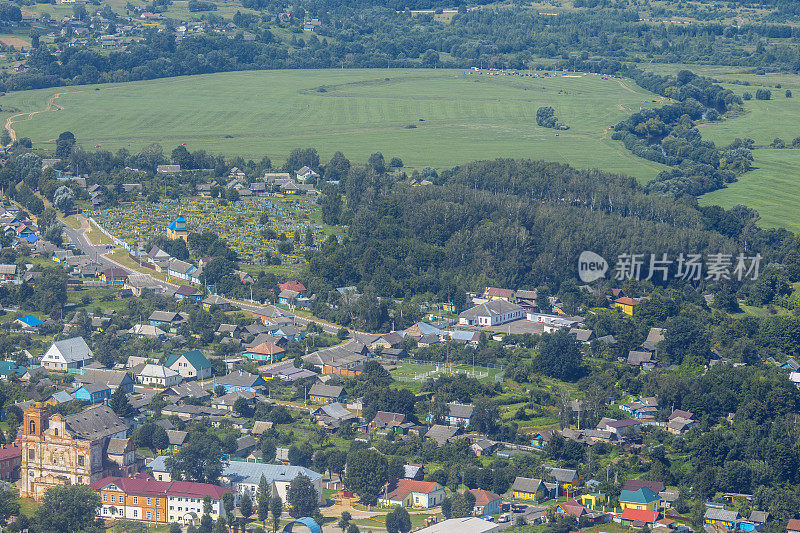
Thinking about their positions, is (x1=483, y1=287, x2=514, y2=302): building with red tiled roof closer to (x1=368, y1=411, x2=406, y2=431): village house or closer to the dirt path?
(x1=368, y1=411, x2=406, y2=431): village house

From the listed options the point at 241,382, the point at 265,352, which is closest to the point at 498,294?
the point at 265,352

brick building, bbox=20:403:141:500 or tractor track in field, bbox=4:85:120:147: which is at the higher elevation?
brick building, bbox=20:403:141:500

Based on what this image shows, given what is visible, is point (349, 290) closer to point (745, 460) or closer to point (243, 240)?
point (243, 240)

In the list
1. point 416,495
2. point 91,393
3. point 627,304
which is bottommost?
point 627,304

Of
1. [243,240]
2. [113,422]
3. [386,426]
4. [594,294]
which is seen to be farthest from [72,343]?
[594,294]

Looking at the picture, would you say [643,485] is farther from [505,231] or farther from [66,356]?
[505,231]
